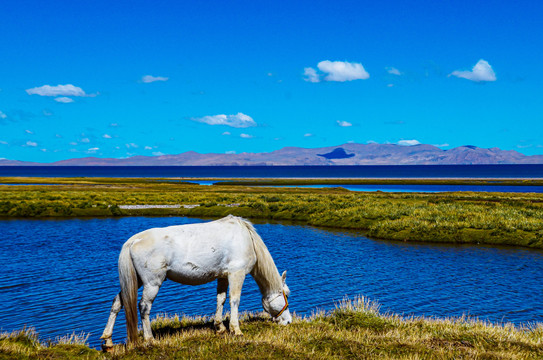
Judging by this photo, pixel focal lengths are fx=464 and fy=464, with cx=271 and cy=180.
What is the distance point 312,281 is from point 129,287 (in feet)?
46.3

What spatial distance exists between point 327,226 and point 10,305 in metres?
32.4

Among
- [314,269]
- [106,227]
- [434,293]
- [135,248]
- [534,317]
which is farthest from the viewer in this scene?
[106,227]

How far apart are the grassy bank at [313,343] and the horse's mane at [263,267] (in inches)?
42.5

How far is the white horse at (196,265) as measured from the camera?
10258mm

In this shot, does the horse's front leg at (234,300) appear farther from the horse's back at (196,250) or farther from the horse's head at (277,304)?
the horse's head at (277,304)

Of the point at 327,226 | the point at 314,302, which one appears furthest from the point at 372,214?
the point at 314,302

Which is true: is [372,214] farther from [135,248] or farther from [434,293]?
[135,248]

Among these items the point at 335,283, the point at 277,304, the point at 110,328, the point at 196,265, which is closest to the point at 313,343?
the point at 277,304

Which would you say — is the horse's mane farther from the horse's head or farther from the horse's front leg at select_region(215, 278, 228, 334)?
the horse's front leg at select_region(215, 278, 228, 334)

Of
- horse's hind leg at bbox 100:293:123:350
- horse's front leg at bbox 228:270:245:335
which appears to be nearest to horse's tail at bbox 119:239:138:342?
horse's hind leg at bbox 100:293:123:350

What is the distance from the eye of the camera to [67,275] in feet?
74.1

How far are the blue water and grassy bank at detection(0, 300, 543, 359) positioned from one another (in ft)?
12.9

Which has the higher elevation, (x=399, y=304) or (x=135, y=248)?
(x=135, y=248)

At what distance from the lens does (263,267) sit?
38.2 feet
